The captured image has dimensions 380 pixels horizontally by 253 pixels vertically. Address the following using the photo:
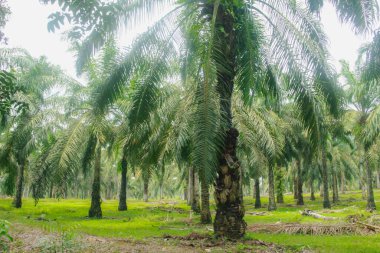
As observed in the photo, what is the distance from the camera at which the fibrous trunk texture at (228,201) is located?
10.7 meters

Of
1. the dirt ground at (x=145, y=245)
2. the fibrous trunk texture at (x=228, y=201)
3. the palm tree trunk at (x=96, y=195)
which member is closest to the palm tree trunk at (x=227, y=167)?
the fibrous trunk texture at (x=228, y=201)

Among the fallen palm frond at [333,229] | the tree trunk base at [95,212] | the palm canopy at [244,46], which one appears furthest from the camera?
the tree trunk base at [95,212]

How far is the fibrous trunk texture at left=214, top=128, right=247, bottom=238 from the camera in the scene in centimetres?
1073

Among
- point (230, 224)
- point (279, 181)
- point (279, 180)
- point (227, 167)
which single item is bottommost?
point (230, 224)

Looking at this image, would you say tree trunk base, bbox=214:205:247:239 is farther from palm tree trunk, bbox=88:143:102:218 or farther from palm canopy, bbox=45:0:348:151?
palm tree trunk, bbox=88:143:102:218

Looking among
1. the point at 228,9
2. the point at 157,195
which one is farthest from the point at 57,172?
the point at 157,195

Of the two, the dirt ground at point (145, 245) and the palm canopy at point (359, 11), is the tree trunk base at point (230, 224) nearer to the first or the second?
the dirt ground at point (145, 245)

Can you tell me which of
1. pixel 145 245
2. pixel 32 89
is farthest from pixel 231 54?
pixel 32 89

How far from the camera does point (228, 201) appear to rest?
10.8m

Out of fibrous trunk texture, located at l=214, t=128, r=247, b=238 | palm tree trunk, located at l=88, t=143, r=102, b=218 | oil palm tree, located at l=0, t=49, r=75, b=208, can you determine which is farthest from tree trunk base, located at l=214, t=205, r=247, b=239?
oil palm tree, located at l=0, t=49, r=75, b=208

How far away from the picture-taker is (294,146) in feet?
107

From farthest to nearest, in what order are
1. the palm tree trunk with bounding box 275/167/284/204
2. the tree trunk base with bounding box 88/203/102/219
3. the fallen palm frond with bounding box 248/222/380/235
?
1. the palm tree trunk with bounding box 275/167/284/204
2. the tree trunk base with bounding box 88/203/102/219
3. the fallen palm frond with bounding box 248/222/380/235

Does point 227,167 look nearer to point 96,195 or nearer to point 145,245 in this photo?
point 145,245

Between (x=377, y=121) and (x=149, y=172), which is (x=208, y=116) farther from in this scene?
(x=377, y=121)
